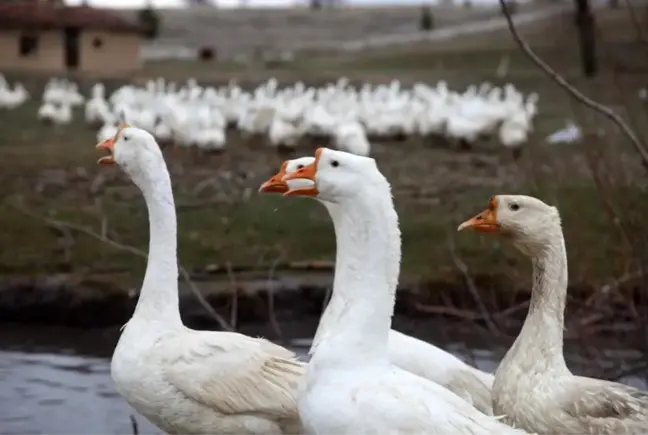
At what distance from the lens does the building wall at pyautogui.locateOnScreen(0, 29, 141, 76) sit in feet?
78.2

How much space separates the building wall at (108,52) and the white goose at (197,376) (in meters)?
20.3

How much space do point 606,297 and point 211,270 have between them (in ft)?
13.9

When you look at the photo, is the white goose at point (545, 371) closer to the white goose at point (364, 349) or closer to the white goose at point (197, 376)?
the white goose at point (364, 349)

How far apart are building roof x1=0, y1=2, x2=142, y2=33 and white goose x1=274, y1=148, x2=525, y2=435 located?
67.5 ft

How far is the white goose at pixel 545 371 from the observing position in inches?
169

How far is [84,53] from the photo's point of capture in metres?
24.8

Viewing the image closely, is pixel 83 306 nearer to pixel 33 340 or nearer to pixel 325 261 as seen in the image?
pixel 33 340

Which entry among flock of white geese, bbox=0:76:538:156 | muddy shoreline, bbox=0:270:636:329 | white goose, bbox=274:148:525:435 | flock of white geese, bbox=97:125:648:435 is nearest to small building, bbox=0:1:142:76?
flock of white geese, bbox=0:76:538:156

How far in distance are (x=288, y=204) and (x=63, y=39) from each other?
13.9 m

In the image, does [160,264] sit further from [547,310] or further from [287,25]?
[287,25]

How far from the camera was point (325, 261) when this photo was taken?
1045 centimetres

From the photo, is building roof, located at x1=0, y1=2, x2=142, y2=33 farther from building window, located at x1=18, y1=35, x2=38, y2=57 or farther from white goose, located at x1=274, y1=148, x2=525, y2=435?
white goose, located at x1=274, y1=148, x2=525, y2=435

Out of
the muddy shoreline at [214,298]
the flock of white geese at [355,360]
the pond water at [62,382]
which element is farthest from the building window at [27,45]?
the flock of white geese at [355,360]

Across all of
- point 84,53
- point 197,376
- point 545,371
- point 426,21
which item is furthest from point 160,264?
point 426,21
